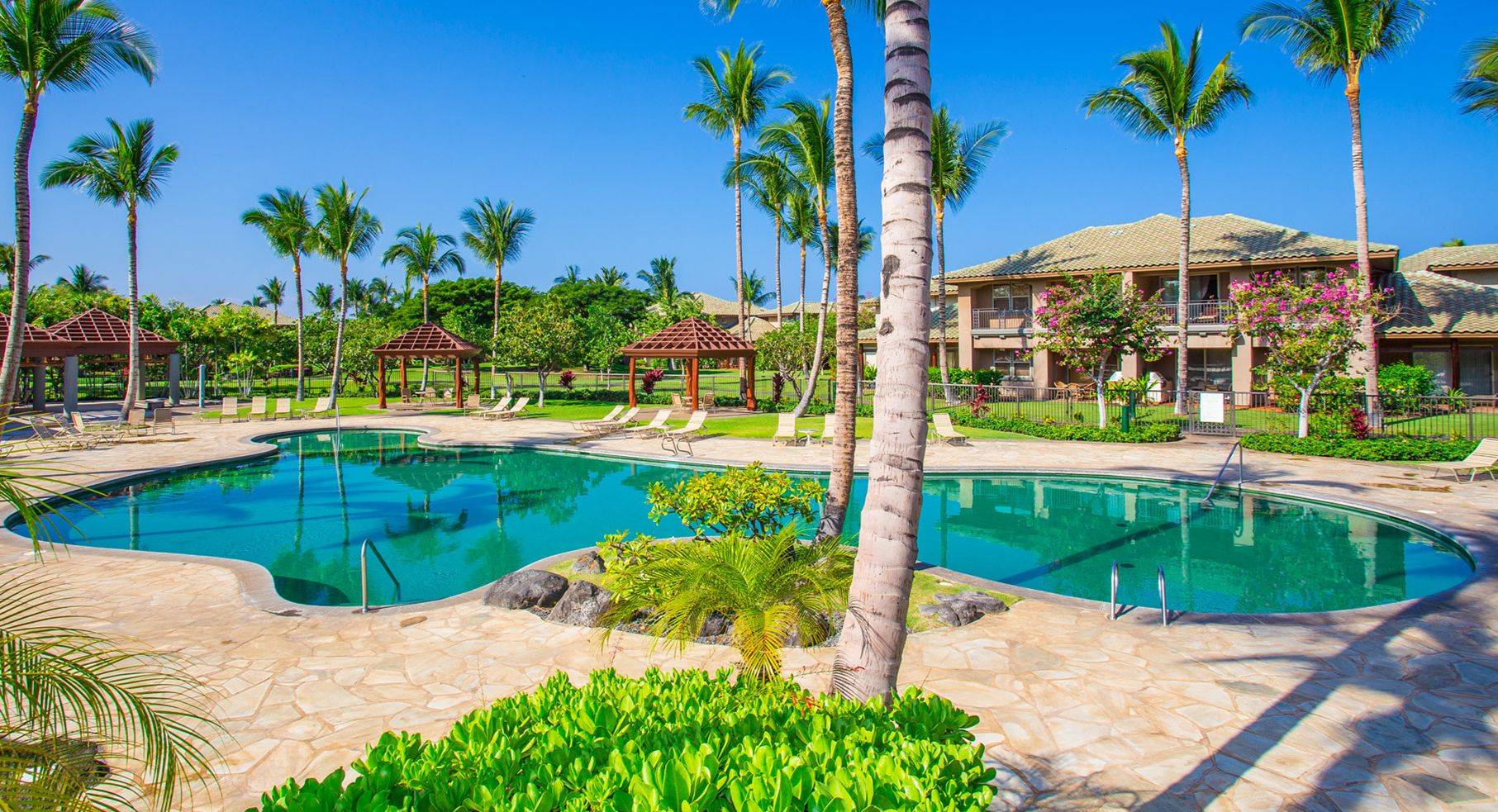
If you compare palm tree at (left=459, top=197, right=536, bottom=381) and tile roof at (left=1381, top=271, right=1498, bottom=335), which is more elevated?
palm tree at (left=459, top=197, right=536, bottom=381)

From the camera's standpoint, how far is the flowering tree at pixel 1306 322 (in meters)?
17.8

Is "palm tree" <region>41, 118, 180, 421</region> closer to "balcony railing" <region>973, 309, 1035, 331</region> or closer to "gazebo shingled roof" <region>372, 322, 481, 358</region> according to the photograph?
"gazebo shingled roof" <region>372, 322, 481, 358</region>

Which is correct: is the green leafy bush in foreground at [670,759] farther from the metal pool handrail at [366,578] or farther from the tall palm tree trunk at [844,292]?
the metal pool handrail at [366,578]

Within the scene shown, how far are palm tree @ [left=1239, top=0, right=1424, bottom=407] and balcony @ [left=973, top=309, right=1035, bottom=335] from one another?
1269 centimetres

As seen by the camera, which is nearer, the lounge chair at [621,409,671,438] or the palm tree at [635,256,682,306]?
the lounge chair at [621,409,671,438]

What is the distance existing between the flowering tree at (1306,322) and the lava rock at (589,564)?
16.8m

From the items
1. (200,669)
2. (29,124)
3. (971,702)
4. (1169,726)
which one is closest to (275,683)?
(200,669)

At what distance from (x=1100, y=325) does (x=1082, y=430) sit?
8.66 feet

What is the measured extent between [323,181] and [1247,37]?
3221cm

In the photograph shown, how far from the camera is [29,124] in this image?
12953 millimetres

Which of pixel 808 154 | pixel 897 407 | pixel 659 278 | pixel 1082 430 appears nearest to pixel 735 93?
pixel 808 154

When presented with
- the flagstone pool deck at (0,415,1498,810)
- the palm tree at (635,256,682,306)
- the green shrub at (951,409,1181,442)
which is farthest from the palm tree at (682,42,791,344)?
the palm tree at (635,256,682,306)

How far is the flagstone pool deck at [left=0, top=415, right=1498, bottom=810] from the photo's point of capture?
445 cm

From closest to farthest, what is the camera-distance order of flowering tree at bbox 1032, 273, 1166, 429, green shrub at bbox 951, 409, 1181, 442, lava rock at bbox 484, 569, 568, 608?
1. lava rock at bbox 484, 569, 568, 608
2. green shrub at bbox 951, 409, 1181, 442
3. flowering tree at bbox 1032, 273, 1166, 429
